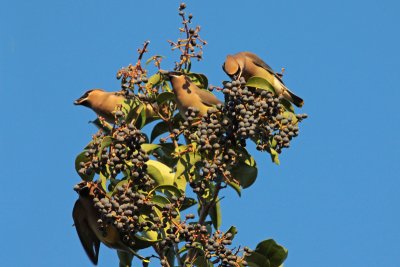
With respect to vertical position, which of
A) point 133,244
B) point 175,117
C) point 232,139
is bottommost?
point 133,244

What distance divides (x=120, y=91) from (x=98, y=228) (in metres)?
0.93

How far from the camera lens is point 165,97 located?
21.5ft

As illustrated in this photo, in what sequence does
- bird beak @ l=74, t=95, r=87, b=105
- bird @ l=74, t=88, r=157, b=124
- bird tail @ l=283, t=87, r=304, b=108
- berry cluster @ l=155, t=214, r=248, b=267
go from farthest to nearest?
bird tail @ l=283, t=87, r=304, b=108
bird beak @ l=74, t=95, r=87, b=105
bird @ l=74, t=88, r=157, b=124
berry cluster @ l=155, t=214, r=248, b=267

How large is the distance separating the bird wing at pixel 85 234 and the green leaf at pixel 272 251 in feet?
3.60

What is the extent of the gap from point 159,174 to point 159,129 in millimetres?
518

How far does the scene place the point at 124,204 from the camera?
5.73 metres

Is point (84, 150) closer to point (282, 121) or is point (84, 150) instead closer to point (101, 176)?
point (101, 176)

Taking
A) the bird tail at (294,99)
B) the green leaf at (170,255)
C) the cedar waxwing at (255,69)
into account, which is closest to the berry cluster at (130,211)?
the green leaf at (170,255)

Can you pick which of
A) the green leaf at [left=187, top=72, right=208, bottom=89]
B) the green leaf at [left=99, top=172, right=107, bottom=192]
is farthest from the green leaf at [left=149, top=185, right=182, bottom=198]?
the green leaf at [left=187, top=72, right=208, bottom=89]

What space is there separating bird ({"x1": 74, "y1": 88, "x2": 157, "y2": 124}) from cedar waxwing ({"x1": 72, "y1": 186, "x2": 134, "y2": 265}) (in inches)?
25.3

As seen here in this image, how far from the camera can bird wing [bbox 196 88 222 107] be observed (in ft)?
21.2

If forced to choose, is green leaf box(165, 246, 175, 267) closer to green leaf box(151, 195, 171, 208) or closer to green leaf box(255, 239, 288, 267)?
green leaf box(151, 195, 171, 208)

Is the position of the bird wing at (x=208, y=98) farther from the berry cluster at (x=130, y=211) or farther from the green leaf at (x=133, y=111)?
the berry cluster at (x=130, y=211)

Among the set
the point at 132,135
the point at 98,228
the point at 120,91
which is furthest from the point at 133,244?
the point at 120,91
